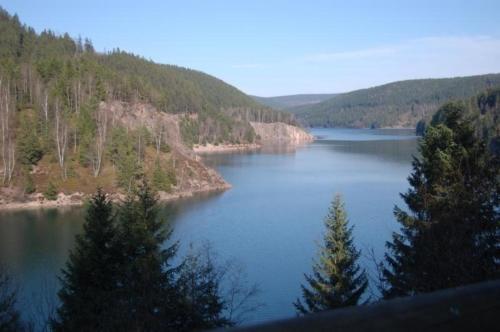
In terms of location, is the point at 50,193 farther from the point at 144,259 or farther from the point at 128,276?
the point at 144,259

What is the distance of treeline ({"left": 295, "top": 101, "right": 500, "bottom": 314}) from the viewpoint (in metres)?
7.71

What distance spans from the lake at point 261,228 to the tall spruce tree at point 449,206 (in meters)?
2.35

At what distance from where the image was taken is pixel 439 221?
32.3 feet

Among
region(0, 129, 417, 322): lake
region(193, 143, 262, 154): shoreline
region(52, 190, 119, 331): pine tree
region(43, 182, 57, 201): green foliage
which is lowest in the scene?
region(0, 129, 417, 322): lake

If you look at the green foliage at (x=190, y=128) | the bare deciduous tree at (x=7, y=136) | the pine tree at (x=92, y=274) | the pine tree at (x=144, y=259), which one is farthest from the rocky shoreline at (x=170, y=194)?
the green foliage at (x=190, y=128)

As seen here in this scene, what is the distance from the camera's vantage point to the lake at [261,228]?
864 inches

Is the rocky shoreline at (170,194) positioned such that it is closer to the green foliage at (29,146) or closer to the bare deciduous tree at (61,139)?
the green foliage at (29,146)

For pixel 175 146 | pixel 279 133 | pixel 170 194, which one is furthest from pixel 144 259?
pixel 279 133

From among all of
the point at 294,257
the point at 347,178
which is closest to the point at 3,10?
the point at 347,178

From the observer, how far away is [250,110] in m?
153

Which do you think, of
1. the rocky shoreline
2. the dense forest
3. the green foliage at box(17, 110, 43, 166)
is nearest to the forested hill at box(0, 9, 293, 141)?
the dense forest

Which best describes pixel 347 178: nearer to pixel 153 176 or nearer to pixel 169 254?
pixel 153 176

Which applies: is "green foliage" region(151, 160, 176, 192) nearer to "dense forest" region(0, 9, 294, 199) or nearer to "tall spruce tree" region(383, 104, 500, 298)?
"dense forest" region(0, 9, 294, 199)

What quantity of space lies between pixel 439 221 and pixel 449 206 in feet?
2.06
